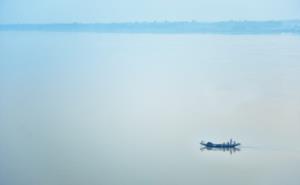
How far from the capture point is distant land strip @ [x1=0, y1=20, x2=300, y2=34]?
214cm

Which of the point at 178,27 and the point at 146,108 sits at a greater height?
the point at 178,27

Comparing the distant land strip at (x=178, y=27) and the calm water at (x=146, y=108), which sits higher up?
the distant land strip at (x=178, y=27)

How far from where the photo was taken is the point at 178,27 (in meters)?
2.25

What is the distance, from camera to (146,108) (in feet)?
7.29

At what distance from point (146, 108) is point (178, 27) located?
1.22 ft

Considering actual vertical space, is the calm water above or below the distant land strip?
below

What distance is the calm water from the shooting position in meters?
2.06

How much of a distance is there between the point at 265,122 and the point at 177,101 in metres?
0.37

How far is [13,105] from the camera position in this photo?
7.75ft

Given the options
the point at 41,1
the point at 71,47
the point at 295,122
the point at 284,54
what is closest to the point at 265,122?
the point at 295,122

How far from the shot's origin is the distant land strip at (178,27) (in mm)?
2145

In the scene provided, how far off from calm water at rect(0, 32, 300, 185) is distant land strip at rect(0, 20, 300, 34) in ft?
0.10

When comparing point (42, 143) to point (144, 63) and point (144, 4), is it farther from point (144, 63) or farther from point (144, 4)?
point (144, 4)

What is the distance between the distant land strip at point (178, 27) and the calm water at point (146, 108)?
32mm
